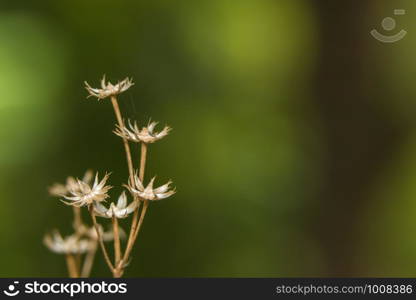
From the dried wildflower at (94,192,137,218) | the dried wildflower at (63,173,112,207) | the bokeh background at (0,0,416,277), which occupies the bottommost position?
the dried wildflower at (94,192,137,218)

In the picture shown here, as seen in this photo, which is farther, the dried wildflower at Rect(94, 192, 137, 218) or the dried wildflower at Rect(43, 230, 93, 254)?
the dried wildflower at Rect(43, 230, 93, 254)

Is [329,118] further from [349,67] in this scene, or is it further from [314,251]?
[314,251]

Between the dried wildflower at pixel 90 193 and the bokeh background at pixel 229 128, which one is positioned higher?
the bokeh background at pixel 229 128

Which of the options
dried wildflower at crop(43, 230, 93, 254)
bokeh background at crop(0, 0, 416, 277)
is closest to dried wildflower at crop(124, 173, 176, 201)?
dried wildflower at crop(43, 230, 93, 254)

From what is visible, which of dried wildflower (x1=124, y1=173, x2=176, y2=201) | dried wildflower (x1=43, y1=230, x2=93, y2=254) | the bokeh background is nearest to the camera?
dried wildflower (x1=124, y1=173, x2=176, y2=201)

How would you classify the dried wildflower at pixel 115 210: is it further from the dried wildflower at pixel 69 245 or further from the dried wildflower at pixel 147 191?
the dried wildflower at pixel 69 245

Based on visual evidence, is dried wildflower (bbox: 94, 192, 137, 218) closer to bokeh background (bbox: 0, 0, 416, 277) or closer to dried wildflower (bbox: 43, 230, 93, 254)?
dried wildflower (bbox: 43, 230, 93, 254)

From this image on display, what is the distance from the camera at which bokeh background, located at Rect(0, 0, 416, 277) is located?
12.7 ft

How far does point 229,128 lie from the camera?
4902 millimetres

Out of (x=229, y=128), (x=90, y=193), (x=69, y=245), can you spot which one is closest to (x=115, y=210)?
(x=90, y=193)

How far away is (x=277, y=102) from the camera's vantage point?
16.2ft

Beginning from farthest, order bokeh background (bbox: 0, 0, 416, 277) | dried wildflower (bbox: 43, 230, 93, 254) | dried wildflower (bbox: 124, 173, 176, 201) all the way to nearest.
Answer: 1. bokeh background (bbox: 0, 0, 416, 277)
2. dried wildflower (bbox: 43, 230, 93, 254)
3. dried wildflower (bbox: 124, 173, 176, 201)

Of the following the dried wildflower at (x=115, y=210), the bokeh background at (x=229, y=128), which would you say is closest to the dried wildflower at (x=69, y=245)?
the dried wildflower at (x=115, y=210)

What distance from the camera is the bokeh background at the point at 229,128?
153 inches
